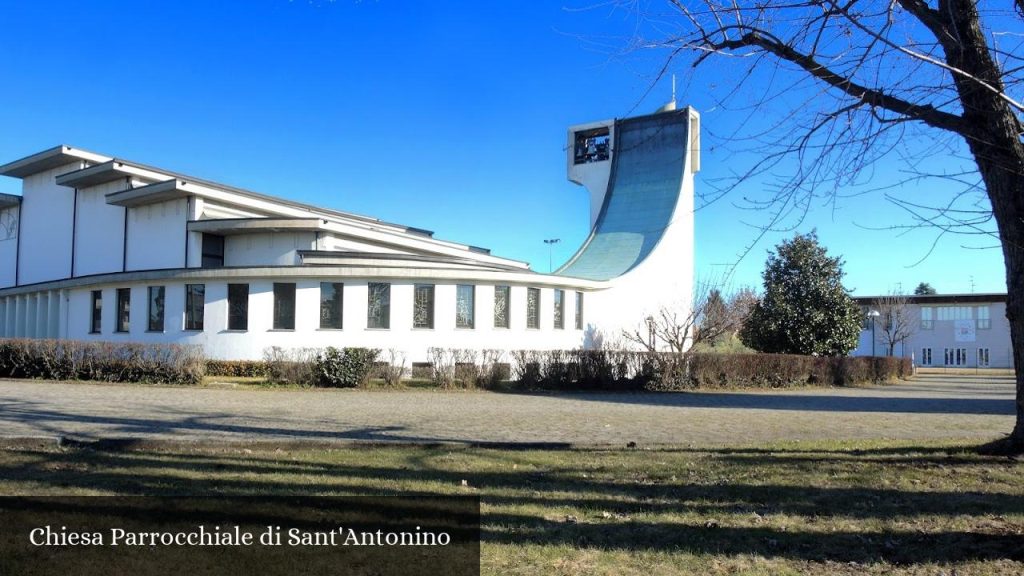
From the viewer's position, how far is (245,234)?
2903 centimetres

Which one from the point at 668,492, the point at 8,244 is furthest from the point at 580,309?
the point at 8,244

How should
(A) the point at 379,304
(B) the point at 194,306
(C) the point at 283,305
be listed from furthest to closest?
(A) the point at 379,304
(B) the point at 194,306
(C) the point at 283,305

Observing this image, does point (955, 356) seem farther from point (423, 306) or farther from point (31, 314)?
point (31, 314)

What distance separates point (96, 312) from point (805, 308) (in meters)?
27.7

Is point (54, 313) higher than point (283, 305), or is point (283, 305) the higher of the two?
point (283, 305)

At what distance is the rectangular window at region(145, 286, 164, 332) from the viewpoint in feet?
76.9

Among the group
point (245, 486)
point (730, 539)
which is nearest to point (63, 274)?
point (245, 486)

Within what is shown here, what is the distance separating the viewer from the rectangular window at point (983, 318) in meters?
54.9

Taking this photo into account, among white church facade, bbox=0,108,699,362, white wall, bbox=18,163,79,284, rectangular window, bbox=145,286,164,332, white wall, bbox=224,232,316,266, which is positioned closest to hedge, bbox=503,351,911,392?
white church facade, bbox=0,108,699,362

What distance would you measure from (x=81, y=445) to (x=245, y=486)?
3298 mm

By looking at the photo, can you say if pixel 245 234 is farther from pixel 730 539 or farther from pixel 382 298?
pixel 730 539

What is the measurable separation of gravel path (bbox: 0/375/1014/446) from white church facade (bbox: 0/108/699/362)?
6.20 meters

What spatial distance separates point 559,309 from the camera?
2783cm

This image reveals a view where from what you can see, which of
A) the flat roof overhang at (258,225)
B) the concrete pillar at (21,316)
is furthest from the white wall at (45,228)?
the flat roof overhang at (258,225)
